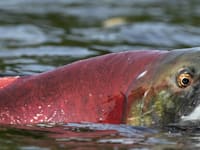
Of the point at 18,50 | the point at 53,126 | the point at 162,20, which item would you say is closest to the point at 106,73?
the point at 53,126

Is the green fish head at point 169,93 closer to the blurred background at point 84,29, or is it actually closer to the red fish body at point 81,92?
the red fish body at point 81,92

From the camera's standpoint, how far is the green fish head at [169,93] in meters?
4.23

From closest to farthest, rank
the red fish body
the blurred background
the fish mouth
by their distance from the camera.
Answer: the fish mouth < the red fish body < the blurred background

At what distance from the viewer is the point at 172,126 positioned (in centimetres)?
431

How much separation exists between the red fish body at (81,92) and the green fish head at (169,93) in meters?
0.05

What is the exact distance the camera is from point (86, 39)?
921cm

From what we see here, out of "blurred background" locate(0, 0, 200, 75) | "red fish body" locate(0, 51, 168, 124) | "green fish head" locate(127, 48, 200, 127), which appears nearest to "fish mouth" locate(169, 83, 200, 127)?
"green fish head" locate(127, 48, 200, 127)

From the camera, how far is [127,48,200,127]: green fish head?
167 inches

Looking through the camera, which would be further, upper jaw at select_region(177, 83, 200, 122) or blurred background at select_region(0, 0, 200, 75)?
blurred background at select_region(0, 0, 200, 75)

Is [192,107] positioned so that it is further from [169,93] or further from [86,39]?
[86,39]

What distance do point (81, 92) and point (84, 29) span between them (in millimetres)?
5714

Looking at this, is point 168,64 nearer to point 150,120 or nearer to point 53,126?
point 150,120

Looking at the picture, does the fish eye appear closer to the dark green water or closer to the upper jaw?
the upper jaw

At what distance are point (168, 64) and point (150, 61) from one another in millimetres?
125
